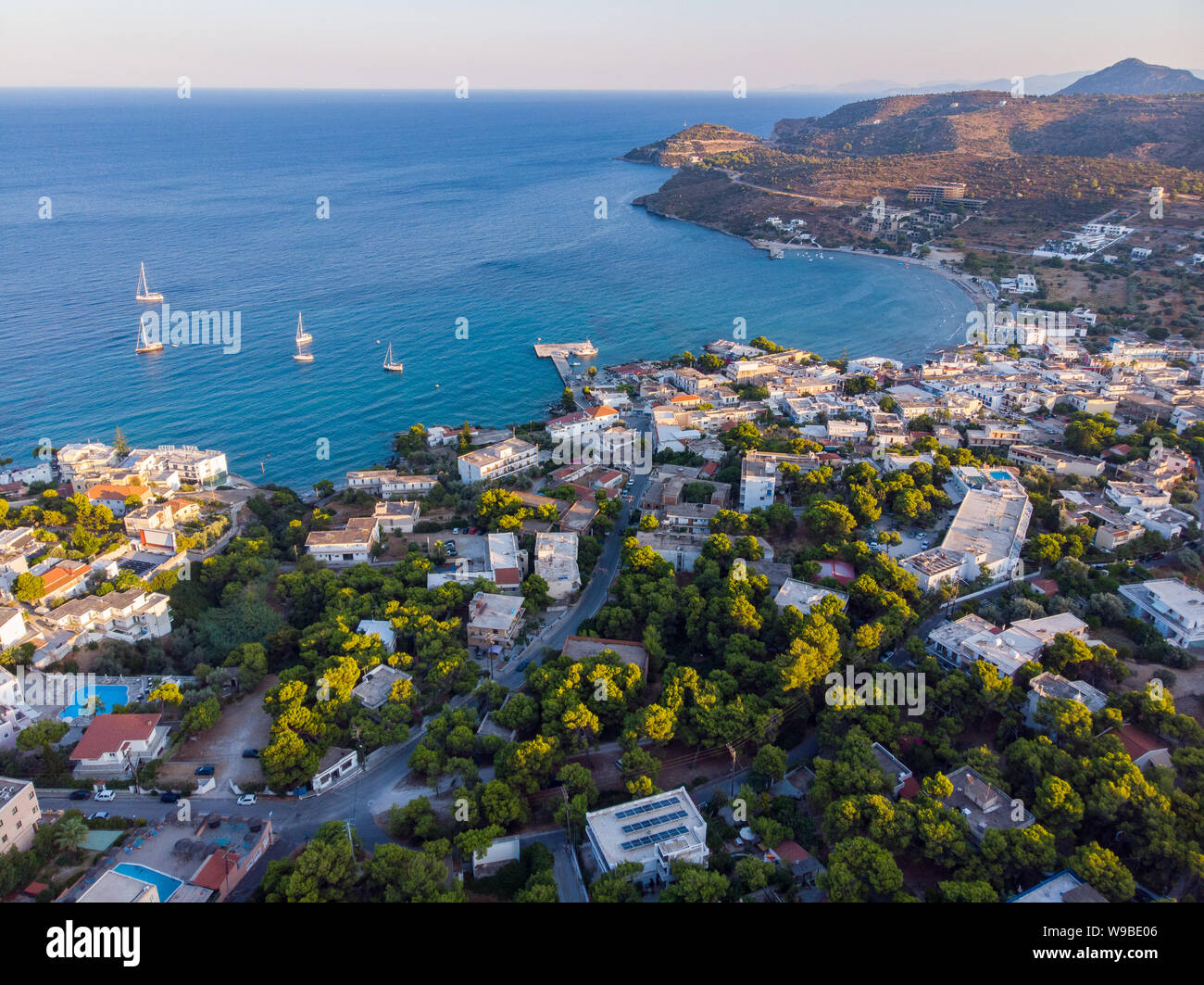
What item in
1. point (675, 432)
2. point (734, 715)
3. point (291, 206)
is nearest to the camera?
point (734, 715)

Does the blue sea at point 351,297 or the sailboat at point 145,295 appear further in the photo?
the sailboat at point 145,295

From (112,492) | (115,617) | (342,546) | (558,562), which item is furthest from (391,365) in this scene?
(115,617)

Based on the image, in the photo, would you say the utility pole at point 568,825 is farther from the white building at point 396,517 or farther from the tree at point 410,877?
the white building at point 396,517

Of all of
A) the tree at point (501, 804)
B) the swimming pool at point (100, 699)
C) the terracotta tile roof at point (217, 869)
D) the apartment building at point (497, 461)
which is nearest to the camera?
the terracotta tile roof at point (217, 869)

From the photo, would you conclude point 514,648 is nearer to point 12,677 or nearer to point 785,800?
point 785,800

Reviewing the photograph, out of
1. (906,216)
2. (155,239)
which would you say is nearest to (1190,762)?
(906,216)

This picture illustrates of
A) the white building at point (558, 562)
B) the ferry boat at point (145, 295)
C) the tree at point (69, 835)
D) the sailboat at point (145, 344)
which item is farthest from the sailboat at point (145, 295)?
the tree at point (69, 835)
